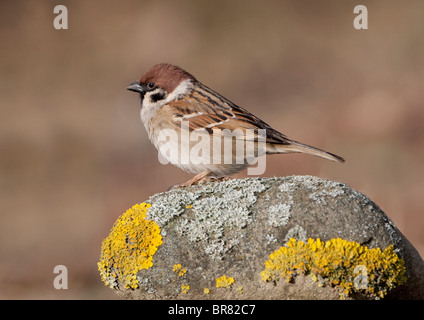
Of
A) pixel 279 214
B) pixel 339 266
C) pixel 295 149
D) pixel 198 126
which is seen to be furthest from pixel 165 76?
pixel 339 266

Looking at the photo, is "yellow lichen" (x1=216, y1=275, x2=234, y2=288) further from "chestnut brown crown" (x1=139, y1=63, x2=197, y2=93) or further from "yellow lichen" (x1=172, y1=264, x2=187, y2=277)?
"chestnut brown crown" (x1=139, y1=63, x2=197, y2=93)

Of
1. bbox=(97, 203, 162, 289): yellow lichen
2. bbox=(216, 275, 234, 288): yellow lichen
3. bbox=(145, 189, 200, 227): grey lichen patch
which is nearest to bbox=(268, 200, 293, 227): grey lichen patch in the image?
bbox=(216, 275, 234, 288): yellow lichen

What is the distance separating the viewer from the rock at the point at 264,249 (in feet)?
12.2

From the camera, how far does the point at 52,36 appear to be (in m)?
11.8

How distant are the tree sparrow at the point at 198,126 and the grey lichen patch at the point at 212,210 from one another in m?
0.79

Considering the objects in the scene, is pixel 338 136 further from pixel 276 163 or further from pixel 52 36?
pixel 52 36

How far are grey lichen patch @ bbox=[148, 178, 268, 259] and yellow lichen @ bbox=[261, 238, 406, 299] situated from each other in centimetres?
33

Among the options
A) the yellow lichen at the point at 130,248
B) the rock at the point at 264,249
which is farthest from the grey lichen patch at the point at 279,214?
the yellow lichen at the point at 130,248

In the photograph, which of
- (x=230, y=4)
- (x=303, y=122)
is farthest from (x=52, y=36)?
(x=303, y=122)

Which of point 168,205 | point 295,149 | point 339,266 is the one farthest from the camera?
point 295,149

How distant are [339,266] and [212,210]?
0.88 meters

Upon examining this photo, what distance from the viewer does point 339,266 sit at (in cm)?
369

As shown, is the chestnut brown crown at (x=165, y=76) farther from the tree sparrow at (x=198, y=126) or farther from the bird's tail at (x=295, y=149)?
the bird's tail at (x=295, y=149)

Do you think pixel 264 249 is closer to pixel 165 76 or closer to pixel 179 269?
pixel 179 269
